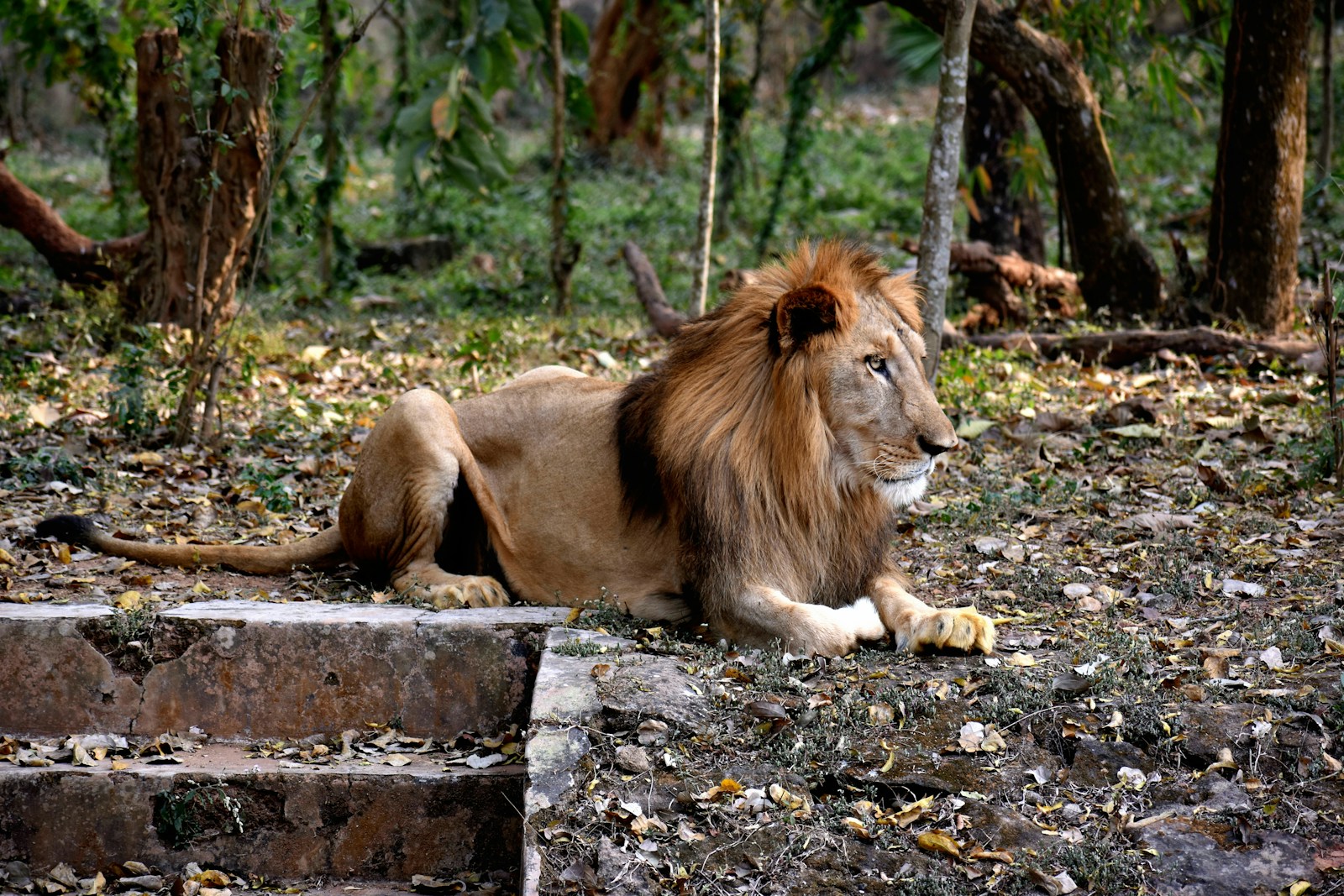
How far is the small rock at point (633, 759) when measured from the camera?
11.1 ft

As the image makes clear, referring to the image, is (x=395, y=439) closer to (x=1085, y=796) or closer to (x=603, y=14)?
(x=1085, y=796)

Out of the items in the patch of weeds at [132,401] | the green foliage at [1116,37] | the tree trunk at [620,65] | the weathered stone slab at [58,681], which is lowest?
the weathered stone slab at [58,681]

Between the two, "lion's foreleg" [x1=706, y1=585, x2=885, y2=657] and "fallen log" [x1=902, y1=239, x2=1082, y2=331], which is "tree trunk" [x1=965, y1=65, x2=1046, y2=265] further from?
"lion's foreleg" [x1=706, y1=585, x2=885, y2=657]

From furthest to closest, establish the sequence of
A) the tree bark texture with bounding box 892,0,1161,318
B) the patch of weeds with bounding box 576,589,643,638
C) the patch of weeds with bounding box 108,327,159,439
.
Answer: the tree bark texture with bounding box 892,0,1161,318 < the patch of weeds with bounding box 108,327,159,439 < the patch of weeds with bounding box 576,589,643,638

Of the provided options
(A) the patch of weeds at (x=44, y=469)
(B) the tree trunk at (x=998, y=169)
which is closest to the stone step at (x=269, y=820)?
(A) the patch of weeds at (x=44, y=469)

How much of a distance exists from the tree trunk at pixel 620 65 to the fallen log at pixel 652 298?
7083 millimetres

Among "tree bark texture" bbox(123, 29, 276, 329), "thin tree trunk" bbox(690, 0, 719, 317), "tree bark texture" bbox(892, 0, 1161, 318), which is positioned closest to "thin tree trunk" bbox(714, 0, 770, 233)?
"tree bark texture" bbox(892, 0, 1161, 318)

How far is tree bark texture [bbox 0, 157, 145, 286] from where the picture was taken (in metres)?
8.84

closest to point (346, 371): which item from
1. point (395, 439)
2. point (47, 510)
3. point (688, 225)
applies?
point (47, 510)

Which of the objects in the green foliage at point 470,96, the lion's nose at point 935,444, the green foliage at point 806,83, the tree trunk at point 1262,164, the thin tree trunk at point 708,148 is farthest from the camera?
the green foliage at point 806,83

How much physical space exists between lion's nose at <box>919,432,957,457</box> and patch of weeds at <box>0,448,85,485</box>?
4.04 metres

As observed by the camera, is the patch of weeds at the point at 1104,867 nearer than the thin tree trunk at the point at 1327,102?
Yes

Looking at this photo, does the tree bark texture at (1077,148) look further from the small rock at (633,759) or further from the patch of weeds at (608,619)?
the small rock at (633,759)

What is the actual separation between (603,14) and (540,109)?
5.59 m
